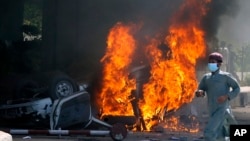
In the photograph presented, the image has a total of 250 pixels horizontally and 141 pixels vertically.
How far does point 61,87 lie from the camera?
14.3 m

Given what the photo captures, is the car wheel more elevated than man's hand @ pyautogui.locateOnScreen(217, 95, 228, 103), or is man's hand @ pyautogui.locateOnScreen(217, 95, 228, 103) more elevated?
the car wheel

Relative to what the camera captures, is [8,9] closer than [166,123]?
No

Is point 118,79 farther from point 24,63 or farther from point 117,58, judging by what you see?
point 24,63

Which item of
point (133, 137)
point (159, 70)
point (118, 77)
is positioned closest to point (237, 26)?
point (159, 70)

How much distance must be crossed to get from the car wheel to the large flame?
1.16 metres

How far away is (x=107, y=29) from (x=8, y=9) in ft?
16.1

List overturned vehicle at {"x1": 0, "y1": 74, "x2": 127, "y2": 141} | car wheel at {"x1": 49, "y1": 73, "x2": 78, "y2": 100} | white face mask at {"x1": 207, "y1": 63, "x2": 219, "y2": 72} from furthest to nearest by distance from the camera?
car wheel at {"x1": 49, "y1": 73, "x2": 78, "y2": 100} < overturned vehicle at {"x1": 0, "y1": 74, "x2": 127, "y2": 141} < white face mask at {"x1": 207, "y1": 63, "x2": 219, "y2": 72}

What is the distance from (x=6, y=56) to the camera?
734 inches

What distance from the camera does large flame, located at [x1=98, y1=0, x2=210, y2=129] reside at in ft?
49.3

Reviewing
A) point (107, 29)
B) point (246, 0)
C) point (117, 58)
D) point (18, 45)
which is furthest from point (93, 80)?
point (246, 0)

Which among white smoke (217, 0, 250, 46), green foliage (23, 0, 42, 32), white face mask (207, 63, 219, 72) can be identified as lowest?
white face mask (207, 63, 219, 72)

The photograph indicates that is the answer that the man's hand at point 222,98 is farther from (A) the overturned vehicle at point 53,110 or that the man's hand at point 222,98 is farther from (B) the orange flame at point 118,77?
(B) the orange flame at point 118,77

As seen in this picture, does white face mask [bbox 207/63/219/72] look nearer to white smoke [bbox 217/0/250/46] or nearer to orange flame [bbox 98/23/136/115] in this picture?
orange flame [bbox 98/23/136/115]

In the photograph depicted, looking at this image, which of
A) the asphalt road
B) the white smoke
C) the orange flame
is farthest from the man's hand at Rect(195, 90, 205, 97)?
the white smoke
